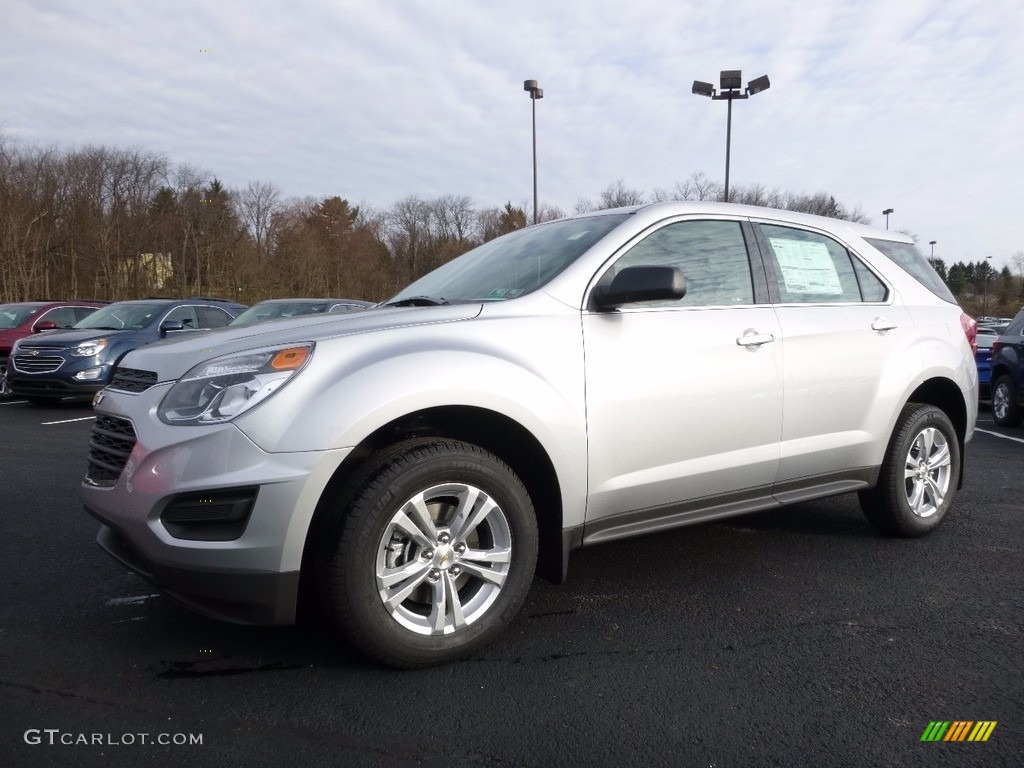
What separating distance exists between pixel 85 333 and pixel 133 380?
941cm

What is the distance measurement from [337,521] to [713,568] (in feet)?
6.99

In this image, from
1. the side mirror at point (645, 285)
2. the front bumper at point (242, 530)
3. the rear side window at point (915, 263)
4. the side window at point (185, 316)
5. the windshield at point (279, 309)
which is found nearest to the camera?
the front bumper at point (242, 530)

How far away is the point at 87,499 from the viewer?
289 centimetres

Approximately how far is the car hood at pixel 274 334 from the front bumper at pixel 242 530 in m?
0.29

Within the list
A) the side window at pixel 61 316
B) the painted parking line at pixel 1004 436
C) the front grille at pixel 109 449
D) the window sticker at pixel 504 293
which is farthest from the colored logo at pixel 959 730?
the side window at pixel 61 316

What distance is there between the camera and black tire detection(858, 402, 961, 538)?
→ 13.9 ft

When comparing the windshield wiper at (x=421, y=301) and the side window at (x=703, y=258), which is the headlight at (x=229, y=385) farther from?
the side window at (x=703, y=258)

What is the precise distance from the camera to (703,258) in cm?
365

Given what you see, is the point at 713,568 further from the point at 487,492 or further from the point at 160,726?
the point at 160,726

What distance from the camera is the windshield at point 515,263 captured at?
132 inches

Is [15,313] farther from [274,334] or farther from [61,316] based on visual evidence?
[274,334]

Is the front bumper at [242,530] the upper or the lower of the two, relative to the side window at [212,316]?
lower

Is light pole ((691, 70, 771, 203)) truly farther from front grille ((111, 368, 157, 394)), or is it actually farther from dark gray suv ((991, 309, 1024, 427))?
front grille ((111, 368, 157, 394))

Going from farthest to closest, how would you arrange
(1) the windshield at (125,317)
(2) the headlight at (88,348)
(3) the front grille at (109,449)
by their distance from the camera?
(1) the windshield at (125,317)
(2) the headlight at (88,348)
(3) the front grille at (109,449)
